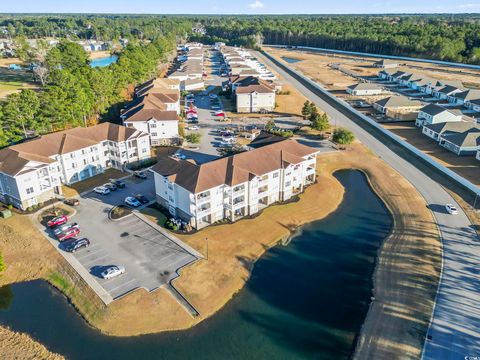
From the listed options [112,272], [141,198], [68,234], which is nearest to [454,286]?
[112,272]

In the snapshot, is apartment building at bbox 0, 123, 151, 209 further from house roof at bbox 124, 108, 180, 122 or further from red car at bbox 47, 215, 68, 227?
house roof at bbox 124, 108, 180, 122

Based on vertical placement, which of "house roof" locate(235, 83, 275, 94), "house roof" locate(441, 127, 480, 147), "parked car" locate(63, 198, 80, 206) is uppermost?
"house roof" locate(235, 83, 275, 94)

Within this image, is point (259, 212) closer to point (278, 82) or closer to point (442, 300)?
point (442, 300)

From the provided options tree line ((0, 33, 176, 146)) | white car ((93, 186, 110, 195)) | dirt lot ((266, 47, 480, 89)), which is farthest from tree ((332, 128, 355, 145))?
dirt lot ((266, 47, 480, 89))

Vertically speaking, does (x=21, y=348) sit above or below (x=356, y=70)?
below

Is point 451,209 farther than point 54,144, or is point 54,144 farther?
point 54,144

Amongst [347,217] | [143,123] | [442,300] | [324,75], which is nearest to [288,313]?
[442,300]

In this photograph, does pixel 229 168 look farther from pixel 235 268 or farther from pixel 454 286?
pixel 454 286
